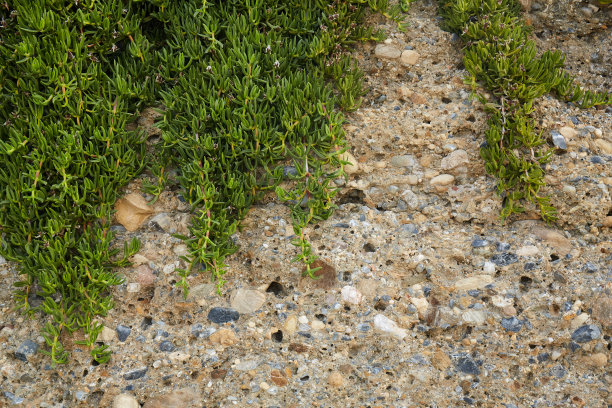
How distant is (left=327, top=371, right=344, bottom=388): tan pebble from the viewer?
9.81 feet

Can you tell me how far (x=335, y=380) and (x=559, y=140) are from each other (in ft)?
6.52

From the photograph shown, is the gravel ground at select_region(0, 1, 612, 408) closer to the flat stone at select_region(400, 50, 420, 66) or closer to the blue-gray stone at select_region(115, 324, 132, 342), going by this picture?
the blue-gray stone at select_region(115, 324, 132, 342)

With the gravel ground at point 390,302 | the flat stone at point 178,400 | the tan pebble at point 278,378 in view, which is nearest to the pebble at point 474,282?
the gravel ground at point 390,302

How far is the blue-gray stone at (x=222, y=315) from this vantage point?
3.20m

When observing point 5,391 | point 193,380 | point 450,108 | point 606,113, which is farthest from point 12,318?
point 606,113

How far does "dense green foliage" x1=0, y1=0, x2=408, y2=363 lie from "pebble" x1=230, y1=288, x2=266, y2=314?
139mm

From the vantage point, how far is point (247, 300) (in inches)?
128

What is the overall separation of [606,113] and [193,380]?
9.96 feet

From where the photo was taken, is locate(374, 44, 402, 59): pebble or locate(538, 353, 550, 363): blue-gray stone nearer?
locate(538, 353, 550, 363): blue-gray stone

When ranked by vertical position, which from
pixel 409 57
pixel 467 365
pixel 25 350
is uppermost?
pixel 409 57

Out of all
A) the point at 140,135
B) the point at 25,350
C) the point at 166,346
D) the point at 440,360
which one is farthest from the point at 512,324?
the point at 25,350

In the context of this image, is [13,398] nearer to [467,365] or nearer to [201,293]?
[201,293]

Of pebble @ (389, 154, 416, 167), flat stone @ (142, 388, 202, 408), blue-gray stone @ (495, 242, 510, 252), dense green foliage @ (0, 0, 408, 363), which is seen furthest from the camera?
pebble @ (389, 154, 416, 167)

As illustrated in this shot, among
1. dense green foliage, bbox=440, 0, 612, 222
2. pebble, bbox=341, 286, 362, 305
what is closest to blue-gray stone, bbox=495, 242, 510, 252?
dense green foliage, bbox=440, 0, 612, 222
